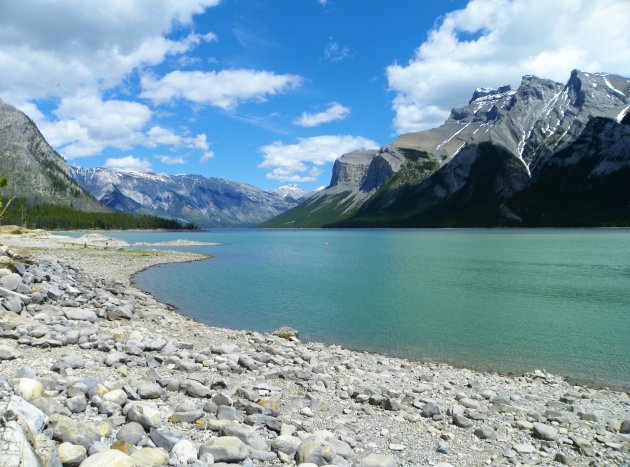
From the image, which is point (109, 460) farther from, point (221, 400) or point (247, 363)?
point (247, 363)

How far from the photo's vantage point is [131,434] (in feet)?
32.1

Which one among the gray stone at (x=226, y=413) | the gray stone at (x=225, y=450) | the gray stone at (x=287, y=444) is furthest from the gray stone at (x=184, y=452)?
the gray stone at (x=226, y=413)

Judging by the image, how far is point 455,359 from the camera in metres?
26.3

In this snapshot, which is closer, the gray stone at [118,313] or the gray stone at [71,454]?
the gray stone at [71,454]

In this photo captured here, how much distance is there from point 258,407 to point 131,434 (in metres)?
4.03

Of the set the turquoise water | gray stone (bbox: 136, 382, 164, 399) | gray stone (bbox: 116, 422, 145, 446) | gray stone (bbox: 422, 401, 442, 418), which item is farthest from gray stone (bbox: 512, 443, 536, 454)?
the turquoise water

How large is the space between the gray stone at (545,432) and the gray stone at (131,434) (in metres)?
12.1

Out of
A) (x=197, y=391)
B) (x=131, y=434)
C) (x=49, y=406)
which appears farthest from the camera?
(x=197, y=391)

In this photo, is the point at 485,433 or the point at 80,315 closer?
the point at 485,433

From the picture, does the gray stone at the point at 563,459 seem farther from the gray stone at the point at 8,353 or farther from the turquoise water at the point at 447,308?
the gray stone at the point at 8,353

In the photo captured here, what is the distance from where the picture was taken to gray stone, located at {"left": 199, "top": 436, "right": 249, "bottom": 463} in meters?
9.52

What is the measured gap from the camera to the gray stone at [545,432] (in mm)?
13883

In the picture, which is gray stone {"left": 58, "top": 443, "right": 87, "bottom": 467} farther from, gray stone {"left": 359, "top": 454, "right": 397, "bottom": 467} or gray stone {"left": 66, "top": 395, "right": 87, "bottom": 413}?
gray stone {"left": 359, "top": 454, "right": 397, "bottom": 467}

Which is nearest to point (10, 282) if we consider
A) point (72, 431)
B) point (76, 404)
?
point (76, 404)
